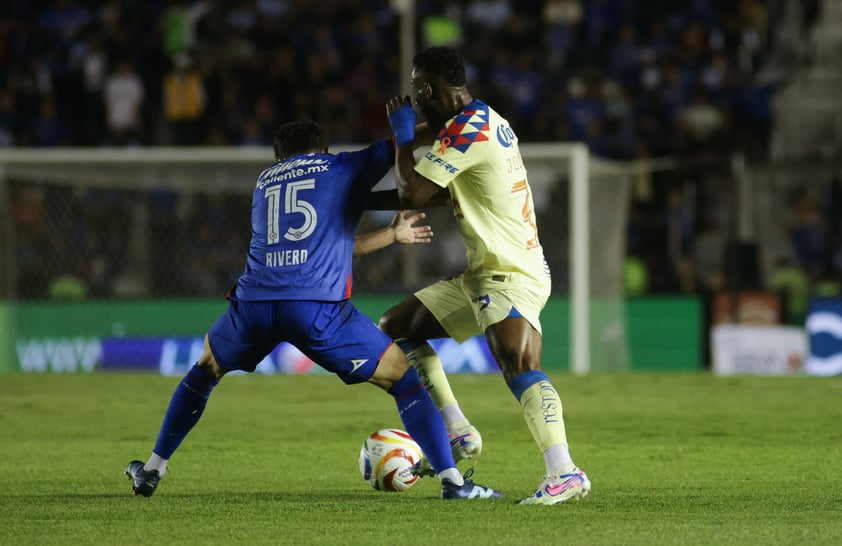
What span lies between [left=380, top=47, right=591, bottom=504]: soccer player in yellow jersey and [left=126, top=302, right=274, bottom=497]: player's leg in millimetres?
960

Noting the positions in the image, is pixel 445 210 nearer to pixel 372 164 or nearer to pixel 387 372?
pixel 372 164

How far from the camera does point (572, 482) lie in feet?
20.5

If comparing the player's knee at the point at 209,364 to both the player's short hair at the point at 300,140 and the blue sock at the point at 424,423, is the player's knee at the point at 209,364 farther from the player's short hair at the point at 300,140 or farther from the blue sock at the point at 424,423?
the player's short hair at the point at 300,140

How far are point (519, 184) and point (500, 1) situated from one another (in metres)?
16.0

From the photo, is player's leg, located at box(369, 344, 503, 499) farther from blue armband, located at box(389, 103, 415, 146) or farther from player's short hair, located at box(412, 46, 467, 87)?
player's short hair, located at box(412, 46, 467, 87)

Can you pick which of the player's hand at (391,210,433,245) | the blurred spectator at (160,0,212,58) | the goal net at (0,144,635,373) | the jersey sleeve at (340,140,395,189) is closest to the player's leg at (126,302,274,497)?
the jersey sleeve at (340,140,395,189)

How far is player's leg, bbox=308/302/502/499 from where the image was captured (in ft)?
21.1

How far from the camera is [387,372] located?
6488 millimetres

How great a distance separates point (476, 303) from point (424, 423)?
673mm

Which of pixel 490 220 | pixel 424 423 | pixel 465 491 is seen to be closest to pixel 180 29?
pixel 490 220

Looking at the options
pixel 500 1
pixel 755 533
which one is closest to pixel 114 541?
pixel 755 533

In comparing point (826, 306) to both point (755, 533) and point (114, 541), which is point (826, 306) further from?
point (114, 541)

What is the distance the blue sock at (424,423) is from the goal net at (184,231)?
9.41 metres

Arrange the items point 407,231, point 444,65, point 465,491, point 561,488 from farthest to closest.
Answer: point 407,231, point 444,65, point 465,491, point 561,488
